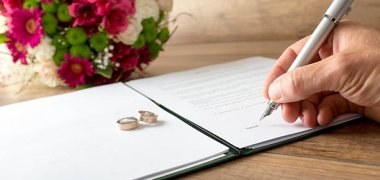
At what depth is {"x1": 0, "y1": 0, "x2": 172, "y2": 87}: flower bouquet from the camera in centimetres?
85

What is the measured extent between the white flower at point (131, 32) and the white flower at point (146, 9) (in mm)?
15

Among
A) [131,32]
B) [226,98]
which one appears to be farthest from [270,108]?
[131,32]

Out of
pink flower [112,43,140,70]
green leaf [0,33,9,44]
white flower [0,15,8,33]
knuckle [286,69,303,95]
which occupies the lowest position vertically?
pink flower [112,43,140,70]

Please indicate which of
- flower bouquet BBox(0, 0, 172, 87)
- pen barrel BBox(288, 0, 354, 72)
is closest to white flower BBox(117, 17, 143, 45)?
flower bouquet BBox(0, 0, 172, 87)

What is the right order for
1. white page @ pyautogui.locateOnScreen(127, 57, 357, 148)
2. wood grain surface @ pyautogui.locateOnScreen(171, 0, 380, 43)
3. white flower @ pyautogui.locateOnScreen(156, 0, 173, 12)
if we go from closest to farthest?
1. white page @ pyautogui.locateOnScreen(127, 57, 357, 148)
2. white flower @ pyautogui.locateOnScreen(156, 0, 173, 12)
3. wood grain surface @ pyautogui.locateOnScreen(171, 0, 380, 43)

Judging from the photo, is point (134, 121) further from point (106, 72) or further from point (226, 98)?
point (106, 72)

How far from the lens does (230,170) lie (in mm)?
473

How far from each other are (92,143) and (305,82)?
28 centimetres

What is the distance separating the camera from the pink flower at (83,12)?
0.84 meters

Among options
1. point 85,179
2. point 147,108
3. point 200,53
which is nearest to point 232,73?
point 147,108

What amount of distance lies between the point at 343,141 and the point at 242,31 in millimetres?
851

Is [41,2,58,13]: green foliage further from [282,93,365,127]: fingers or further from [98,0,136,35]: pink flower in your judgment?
[282,93,365,127]: fingers

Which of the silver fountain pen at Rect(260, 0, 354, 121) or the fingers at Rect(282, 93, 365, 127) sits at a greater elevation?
the silver fountain pen at Rect(260, 0, 354, 121)

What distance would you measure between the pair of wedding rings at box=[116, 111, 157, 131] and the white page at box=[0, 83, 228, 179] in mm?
10
